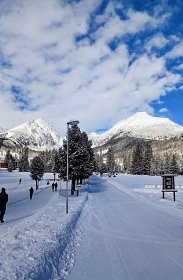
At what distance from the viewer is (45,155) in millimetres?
190875

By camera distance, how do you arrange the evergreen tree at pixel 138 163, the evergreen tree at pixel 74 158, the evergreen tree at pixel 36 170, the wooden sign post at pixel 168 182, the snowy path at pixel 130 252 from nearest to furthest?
the snowy path at pixel 130 252 < the wooden sign post at pixel 168 182 < the evergreen tree at pixel 74 158 < the evergreen tree at pixel 36 170 < the evergreen tree at pixel 138 163

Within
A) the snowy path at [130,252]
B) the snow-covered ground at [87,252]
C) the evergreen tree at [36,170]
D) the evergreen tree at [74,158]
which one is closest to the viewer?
the snow-covered ground at [87,252]

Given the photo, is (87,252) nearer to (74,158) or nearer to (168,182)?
(168,182)

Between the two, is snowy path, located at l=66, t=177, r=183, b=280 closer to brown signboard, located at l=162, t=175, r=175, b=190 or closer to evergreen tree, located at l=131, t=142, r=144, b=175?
brown signboard, located at l=162, t=175, r=175, b=190

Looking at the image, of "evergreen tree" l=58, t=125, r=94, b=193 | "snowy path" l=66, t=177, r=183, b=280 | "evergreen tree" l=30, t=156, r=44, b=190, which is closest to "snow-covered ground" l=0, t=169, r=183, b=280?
"snowy path" l=66, t=177, r=183, b=280

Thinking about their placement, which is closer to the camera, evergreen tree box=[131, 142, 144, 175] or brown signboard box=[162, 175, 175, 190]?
brown signboard box=[162, 175, 175, 190]

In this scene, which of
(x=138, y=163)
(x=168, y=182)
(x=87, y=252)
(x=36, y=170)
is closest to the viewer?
(x=87, y=252)

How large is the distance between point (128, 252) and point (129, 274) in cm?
240

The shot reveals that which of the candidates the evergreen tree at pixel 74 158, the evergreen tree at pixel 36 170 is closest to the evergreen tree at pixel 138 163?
the evergreen tree at pixel 36 170

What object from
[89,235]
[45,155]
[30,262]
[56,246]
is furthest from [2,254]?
[45,155]

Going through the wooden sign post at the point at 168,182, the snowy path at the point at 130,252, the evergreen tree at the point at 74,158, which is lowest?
the snowy path at the point at 130,252

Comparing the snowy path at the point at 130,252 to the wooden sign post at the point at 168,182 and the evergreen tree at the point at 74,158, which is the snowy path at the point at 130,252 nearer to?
the wooden sign post at the point at 168,182

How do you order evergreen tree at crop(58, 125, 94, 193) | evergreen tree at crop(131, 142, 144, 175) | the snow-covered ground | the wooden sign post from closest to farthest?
the snow-covered ground < the wooden sign post < evergreen tree at crop(58, 125, 94, 193) < evergreen tree at crop(131, 142, 144, 175)

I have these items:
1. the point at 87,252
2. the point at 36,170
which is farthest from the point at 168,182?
the point at 36,170
